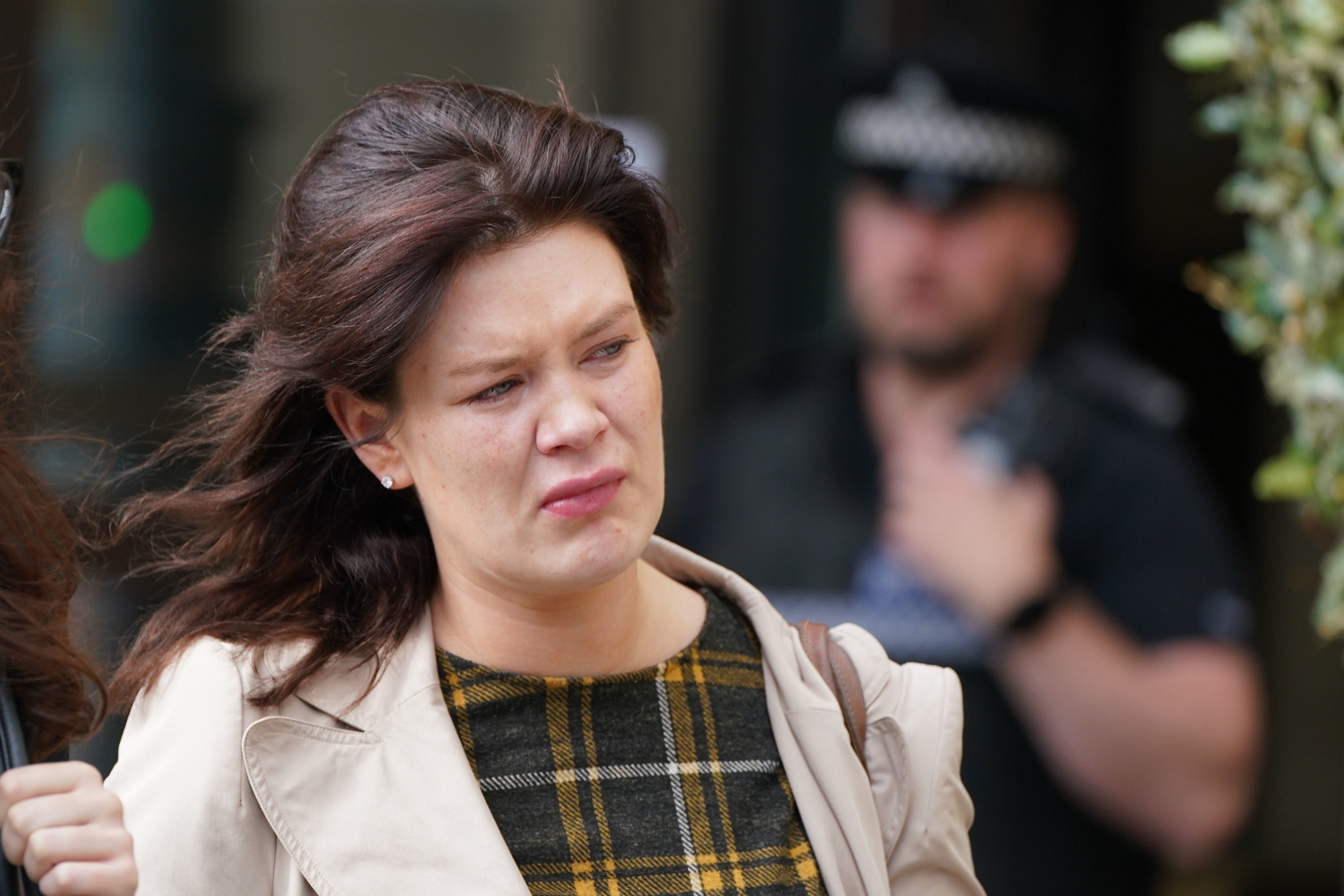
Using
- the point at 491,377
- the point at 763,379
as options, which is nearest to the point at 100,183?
the point at 763,379

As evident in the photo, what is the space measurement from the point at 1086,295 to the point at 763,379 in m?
0.94

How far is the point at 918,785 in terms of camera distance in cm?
201

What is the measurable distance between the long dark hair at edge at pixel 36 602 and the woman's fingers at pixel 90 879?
0.55 feet

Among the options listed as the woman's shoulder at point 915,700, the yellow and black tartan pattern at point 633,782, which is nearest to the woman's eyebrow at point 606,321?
the yellow and black tartan pattern at point 633,782

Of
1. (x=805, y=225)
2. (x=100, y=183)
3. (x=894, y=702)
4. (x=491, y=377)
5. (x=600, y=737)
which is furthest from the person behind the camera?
(x=805, y=225)

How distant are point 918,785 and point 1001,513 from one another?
2.22 meters

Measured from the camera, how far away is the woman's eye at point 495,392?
179cm

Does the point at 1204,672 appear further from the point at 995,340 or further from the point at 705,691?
the point at 705,691

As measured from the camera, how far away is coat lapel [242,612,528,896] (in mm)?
1732

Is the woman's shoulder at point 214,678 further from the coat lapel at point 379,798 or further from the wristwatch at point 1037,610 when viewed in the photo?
the wristwatch at point 1037,610

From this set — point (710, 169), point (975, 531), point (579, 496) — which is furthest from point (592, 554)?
point (710, 169)

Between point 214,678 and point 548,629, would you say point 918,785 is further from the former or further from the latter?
point 214,678

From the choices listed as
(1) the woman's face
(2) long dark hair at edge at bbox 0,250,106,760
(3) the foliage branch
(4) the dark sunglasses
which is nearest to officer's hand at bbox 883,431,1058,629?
(3) the foliage branch

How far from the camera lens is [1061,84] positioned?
428cm
